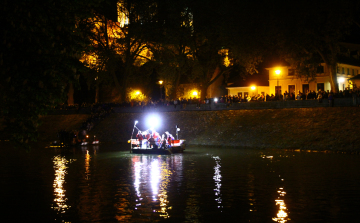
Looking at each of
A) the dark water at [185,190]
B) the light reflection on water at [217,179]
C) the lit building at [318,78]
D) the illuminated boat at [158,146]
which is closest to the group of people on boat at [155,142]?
the illuminated boat at [158,146]

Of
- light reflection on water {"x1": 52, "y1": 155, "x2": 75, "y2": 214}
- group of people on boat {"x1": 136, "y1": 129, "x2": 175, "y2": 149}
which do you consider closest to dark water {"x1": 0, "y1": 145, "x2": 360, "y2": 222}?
light reflection on water {"x1": 52, "y1": 155, "x2": 75, "y2": 214}

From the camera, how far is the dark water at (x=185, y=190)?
17.0m

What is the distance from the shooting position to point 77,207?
726 inches

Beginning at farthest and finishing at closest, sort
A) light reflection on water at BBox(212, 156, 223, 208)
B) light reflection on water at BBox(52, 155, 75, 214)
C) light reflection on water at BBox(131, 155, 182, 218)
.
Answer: light reflection on water at BBox(212, 156, 223, 208)
light reflection on water at BBox(52, 155, 75, 214)
light reflection on water at BBox(131, 155, 182, 218)

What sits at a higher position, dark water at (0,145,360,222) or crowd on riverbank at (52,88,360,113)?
crowd on riverbank at (52,88,360,113)

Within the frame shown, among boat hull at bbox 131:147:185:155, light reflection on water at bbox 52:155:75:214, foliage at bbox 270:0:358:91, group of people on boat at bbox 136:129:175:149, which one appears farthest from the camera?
foliage at bbox 270:0:358:91

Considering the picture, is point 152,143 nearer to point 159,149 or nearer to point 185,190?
point 159,149

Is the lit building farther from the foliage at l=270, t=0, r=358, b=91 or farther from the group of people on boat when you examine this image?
the group of people on boat

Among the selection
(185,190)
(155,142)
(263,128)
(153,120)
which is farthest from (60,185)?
(153,120)

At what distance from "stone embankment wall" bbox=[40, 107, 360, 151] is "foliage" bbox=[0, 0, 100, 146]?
1157 inches

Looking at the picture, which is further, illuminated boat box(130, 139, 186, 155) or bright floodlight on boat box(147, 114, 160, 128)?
bright floodlight on boat box(147, 114, 160, 128)

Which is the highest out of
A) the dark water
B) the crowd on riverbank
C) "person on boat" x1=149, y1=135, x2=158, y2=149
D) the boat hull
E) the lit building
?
the lit building

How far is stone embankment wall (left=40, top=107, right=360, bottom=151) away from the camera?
1645 inches

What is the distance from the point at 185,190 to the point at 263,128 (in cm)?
2831
